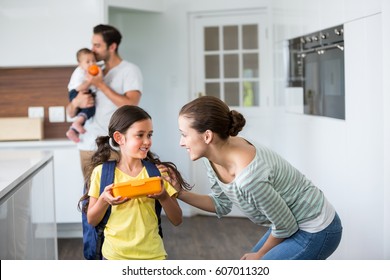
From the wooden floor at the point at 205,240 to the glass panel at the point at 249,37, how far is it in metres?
1.33

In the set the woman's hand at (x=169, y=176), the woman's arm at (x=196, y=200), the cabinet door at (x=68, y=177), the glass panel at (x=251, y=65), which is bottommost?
the cabinet door at (x=68, y=177)

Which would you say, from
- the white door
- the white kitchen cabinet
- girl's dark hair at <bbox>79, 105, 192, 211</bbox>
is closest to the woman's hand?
girl's dark hair at <bbox>79, 105, 192, 211</bbox>

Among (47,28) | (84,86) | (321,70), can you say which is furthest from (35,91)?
(321,70)

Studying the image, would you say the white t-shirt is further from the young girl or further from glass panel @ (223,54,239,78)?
glass panel @ (223,54,239,78)

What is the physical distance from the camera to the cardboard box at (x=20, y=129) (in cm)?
462

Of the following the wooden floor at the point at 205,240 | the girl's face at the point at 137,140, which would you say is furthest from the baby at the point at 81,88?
the girl's face at the point at 137,140

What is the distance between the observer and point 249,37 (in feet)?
17.3

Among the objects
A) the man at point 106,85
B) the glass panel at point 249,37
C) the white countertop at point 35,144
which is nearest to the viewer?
the man at point 106,85

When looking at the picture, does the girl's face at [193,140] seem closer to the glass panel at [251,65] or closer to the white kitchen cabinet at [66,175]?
the white kitchen cabinet at [66,175]

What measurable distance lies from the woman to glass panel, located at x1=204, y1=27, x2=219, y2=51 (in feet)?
11.2

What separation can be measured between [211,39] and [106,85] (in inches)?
81.0

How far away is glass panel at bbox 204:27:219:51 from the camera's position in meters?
5.34

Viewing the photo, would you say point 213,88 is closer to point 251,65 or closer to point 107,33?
point 251,65
